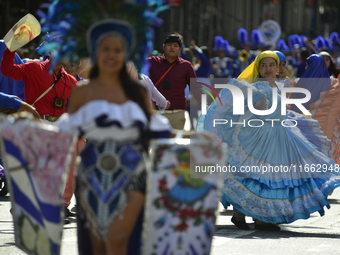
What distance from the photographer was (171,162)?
16.3ft

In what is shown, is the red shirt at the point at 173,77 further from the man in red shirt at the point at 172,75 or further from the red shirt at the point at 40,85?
the red shirt at the point at 40,85

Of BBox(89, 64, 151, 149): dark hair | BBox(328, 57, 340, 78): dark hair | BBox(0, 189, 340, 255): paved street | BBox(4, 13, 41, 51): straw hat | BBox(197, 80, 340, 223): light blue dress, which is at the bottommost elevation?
BBox(0, 189, 340, 255): paved street

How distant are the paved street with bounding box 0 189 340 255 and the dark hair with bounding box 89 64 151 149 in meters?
2.51

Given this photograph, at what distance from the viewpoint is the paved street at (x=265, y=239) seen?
295 inches

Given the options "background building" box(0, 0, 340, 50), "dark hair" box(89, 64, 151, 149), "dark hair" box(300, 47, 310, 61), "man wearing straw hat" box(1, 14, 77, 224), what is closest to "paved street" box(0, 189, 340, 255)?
"man wearing straw hat" box(1, 14, 77, 224)

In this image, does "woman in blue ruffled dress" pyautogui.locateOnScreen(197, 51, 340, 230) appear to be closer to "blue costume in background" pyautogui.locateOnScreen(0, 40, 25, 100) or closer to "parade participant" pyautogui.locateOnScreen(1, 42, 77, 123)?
"parade participant" pyautogui.locateOnScreen(1, 42, 77, 123)

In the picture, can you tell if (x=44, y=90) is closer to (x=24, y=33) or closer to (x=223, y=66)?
(x=24, y=33)

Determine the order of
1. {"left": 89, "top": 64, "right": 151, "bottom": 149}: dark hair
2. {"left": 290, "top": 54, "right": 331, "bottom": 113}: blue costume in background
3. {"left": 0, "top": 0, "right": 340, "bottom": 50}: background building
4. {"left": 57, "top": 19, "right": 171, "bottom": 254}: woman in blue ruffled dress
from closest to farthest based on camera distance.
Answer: {"left": 57, "top": 19, "right": 171, "bottom": 254}: woman in blue ruffled dress, {"left": 89, "top": 64, "right": 151, "bottom": 149}: dark hair, {"left": 290, "top": 54, "right": 331, "bottom": 113}: blue costume in background, {"left": 0, "top": 0, "right": 340, "bottom": 50}: background building

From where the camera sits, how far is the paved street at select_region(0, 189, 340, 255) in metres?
7.49

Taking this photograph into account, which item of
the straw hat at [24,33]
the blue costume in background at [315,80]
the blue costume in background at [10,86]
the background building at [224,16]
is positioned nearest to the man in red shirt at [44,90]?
the straw hat at [24,33]

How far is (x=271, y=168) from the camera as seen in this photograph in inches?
347

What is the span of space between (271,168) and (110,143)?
4.21 m

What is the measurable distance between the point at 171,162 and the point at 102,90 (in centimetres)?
55

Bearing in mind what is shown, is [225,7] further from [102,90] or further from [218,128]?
[102,90]
